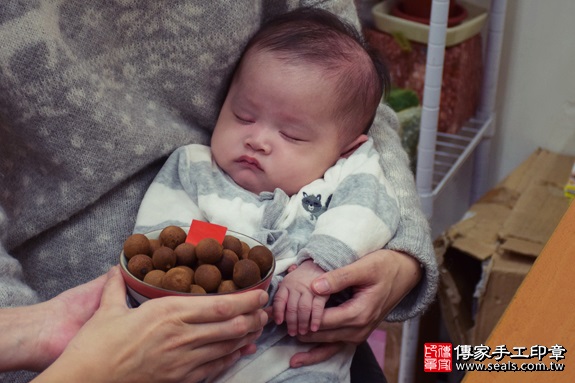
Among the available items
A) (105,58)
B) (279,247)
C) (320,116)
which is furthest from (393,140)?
(105,58)

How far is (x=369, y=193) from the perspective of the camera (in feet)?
3.13

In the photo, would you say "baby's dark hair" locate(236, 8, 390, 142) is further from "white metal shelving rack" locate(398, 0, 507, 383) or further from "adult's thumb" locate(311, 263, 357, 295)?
"white metal shelving rack" locate(398, 0, 507, 383)

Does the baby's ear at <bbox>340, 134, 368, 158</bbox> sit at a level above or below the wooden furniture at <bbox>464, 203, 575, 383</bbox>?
below

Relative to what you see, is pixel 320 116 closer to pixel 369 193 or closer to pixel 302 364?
pixel 369 193

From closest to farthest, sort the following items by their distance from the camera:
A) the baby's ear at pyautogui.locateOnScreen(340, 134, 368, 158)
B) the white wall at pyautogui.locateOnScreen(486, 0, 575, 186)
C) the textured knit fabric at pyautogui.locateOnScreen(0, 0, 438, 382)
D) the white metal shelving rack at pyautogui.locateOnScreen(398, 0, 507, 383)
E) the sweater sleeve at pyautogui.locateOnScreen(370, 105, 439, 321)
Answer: the textured knit fabric at pyautogui.locateOnScreen(0, 0, 438, 382), the sweater sleeve at pyautogui.locateOnScreen(370, 105, 439, 321), the baby's ear at pyautogui.locateOnScreen(340, 134, 368, 158), the white metal shelving rack at pyautogui.locateOnScreen(398, 0, 507, 383), the white wall at pyautogui.locateOnScreen(486, 0, 575, 186)

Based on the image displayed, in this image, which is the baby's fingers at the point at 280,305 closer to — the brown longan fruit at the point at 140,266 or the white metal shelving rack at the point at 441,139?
the brown longan fruit at the point at 140,266

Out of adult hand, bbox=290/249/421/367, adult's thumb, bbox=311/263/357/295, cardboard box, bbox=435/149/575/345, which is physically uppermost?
adult's thumb, bbox=311/263/357/295

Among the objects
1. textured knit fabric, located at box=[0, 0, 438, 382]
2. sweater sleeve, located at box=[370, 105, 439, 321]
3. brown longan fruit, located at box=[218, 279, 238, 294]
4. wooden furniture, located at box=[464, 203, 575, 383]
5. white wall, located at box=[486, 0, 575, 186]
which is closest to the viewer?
wooden furniture, located at box=[464, 203, 575, 383]

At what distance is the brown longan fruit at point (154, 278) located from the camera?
71 centimetres

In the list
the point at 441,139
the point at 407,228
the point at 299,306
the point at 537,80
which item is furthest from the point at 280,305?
the point at 537,80

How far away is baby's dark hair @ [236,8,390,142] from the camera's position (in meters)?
1.04

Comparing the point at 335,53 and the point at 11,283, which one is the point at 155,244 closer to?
the point at 11,283

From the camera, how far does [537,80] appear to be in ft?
6.78

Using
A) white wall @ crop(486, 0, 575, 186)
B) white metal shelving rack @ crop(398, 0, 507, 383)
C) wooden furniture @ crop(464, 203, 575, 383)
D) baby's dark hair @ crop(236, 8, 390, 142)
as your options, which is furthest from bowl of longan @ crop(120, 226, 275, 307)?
white wall @ crop(486, 0, 575, 186)
